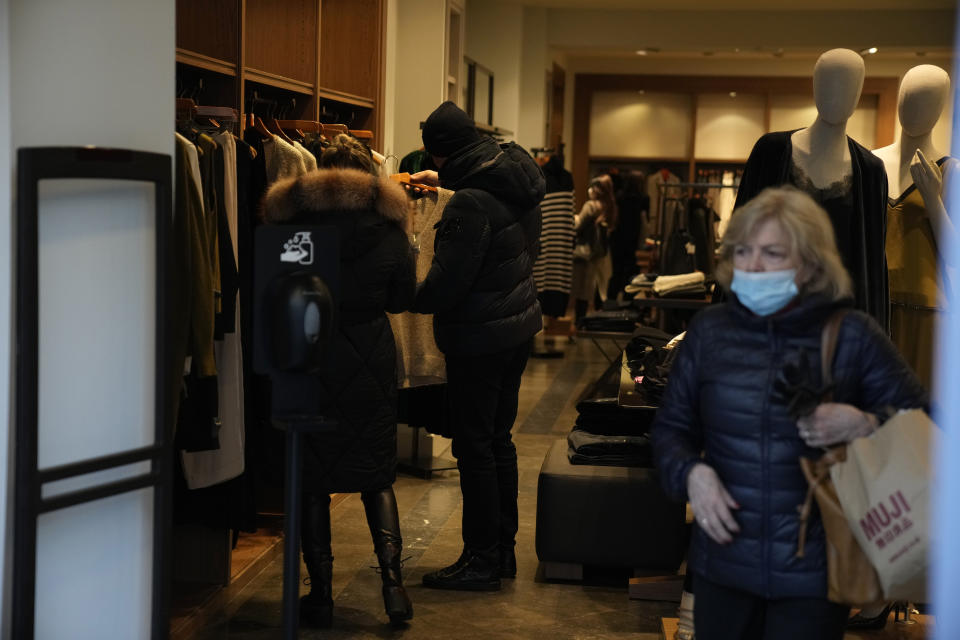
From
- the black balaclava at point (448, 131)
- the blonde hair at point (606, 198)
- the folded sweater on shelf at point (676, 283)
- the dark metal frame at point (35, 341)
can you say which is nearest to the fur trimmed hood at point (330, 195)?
the black balaclava at point (448, 131)

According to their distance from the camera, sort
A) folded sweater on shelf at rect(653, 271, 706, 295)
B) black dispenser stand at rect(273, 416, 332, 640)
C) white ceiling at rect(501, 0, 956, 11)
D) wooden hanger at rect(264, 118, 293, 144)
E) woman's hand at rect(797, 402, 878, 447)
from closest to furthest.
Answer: woman's hand at rect(797, 402, 878, 447)
black dispenser stand at rect(273, 416, 332, 640)
wooden hanger at rect(264, 118, 293, 144)
folded sweater on shelf at rect(653, 271, 706, 295)
white ceiling at rect(501, 0, 956, 11)

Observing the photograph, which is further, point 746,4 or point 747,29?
point 747,29

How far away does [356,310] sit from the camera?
349cm

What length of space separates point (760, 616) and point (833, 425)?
451mm

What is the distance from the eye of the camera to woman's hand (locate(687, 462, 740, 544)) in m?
2.14

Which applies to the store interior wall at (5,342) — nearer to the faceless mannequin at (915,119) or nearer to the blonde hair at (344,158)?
the blonde hair at (344,158)

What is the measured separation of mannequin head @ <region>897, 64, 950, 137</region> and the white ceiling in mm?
6711

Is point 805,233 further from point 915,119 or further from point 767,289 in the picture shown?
point 915,119

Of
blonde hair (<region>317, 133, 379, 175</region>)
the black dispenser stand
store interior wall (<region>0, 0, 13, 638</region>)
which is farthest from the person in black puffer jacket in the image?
store interior wall (<region>0, 0, 13, 638</region>)

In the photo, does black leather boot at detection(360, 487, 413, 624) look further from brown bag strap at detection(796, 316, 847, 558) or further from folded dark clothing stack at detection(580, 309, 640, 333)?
folded dark clothing stack at detection(580, 309, 640, 333)

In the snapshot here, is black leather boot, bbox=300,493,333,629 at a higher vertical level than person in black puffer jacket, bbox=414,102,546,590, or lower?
lower

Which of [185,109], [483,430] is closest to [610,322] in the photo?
[483,430]

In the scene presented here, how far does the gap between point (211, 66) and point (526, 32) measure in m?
7.52

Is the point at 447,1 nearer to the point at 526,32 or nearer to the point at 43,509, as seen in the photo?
the point at 526,32
